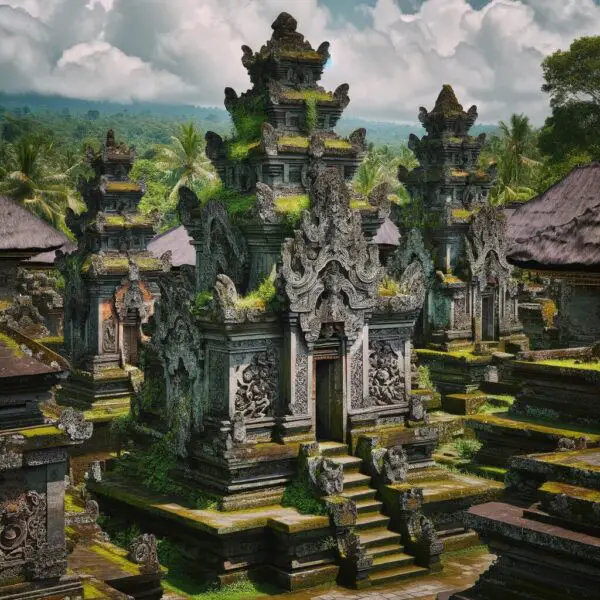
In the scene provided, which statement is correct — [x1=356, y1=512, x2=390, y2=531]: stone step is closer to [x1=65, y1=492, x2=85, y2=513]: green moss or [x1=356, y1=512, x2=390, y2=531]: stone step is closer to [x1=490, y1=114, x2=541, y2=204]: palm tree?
[x1=65, y1=492, x2=85, y2=513]: green moss

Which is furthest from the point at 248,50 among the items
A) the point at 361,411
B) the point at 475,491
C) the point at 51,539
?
the point at 51,539

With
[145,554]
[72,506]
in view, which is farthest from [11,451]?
[72,506]

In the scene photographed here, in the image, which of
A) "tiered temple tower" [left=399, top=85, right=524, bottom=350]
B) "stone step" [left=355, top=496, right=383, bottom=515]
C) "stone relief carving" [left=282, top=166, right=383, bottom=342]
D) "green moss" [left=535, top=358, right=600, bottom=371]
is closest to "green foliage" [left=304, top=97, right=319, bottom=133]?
"stone relief carving" [left=282, top=166, right=383, bottom=342]

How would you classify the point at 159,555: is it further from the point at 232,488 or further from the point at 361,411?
the point at 361,411

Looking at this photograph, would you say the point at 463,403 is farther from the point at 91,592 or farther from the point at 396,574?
the point at 91,592

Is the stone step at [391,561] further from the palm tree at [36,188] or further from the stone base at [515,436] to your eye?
the palm tree at [36,188]

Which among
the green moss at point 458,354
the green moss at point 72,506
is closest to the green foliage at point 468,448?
the green moss at point 458,354
